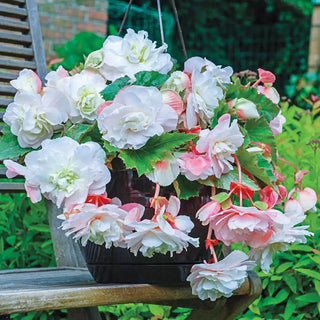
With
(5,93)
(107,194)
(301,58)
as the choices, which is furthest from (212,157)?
(301,58)

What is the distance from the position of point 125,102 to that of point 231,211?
0.81 feet

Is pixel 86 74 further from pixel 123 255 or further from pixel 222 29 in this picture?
pixel 222 29

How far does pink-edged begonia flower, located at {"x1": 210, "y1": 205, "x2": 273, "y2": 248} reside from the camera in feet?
3.36

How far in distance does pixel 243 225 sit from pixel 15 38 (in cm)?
107

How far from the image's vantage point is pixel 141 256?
1136mm

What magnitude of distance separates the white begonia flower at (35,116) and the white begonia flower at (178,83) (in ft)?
0.62

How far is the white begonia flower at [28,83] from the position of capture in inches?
47.6

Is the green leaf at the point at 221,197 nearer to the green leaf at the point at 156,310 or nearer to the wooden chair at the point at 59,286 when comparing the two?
the wooden chair at the point at 59,286

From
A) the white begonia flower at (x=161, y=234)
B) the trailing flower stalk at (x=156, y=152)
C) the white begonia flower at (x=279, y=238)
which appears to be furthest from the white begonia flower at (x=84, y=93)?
the white begonia flower at (x=279, y=238)

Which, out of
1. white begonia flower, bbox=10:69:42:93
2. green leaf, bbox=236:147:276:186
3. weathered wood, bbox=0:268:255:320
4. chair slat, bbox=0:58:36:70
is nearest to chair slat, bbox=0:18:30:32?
chair slat, bbox=0:58:36:70

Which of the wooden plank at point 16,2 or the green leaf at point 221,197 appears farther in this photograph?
the wooden plank at point 16,2

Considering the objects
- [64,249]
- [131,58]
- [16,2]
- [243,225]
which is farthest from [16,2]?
[243,225]

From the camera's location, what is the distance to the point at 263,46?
698cm

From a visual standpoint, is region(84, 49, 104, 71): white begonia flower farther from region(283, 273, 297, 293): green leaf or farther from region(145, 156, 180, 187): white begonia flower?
region(283, 273, 297, 293): green leaf
